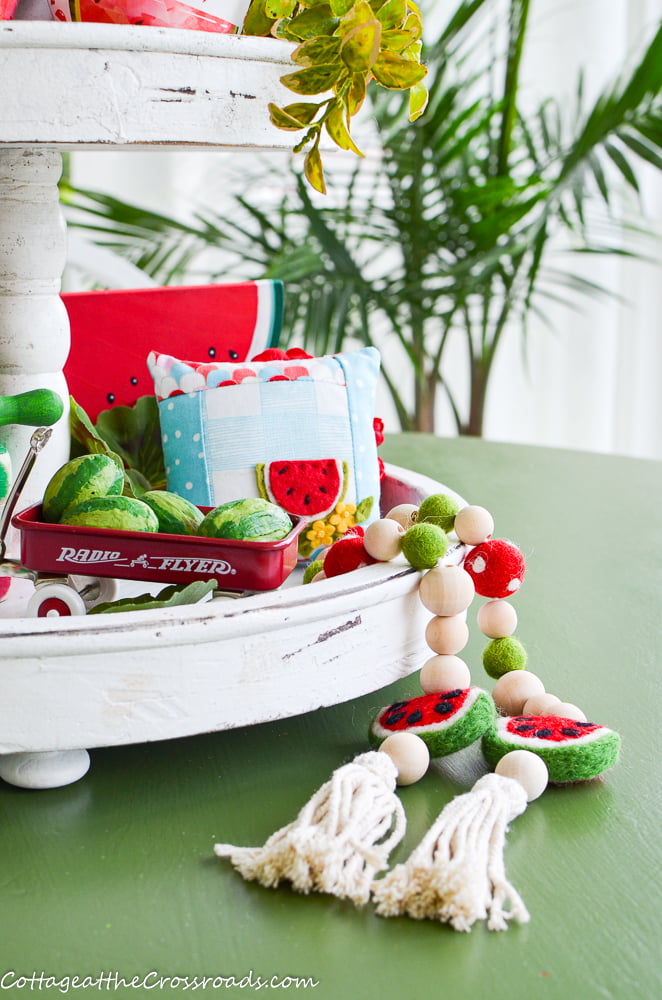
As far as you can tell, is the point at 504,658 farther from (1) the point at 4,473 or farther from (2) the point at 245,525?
(1) the point at 4,473

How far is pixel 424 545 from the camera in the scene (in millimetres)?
573

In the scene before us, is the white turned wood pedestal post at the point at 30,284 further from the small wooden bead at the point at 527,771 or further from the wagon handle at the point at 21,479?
the small wooden bead at the point at 527,771

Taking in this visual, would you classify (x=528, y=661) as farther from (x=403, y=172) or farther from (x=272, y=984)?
(x=403, y=172)

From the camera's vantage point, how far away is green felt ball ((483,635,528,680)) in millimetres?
625

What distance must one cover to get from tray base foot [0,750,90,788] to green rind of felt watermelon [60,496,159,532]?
128mm

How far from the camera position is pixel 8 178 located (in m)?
0.69

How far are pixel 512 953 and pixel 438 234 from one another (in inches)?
70.0

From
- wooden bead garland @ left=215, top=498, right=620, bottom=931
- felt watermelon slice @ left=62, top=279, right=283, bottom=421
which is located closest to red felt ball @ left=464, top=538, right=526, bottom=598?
wooden bead garland @ left=215, top=498, right=620, bottom=931

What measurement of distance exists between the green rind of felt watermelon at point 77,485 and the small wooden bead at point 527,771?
284 mm

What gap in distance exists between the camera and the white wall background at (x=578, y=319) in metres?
2.59

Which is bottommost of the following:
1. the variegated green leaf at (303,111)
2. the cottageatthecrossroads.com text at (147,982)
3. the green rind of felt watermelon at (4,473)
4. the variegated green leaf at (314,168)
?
the cottageatthecrossroads.com text at (147,982)

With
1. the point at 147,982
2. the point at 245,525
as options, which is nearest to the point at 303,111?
the point at 245,525

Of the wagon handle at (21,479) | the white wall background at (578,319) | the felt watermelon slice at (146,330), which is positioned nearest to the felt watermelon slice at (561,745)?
the wagon handle at (21,479)

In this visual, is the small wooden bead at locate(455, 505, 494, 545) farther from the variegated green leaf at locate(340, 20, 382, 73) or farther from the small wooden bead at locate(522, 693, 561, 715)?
the variegated green leaf at locate(340, 20, 382, 73)
